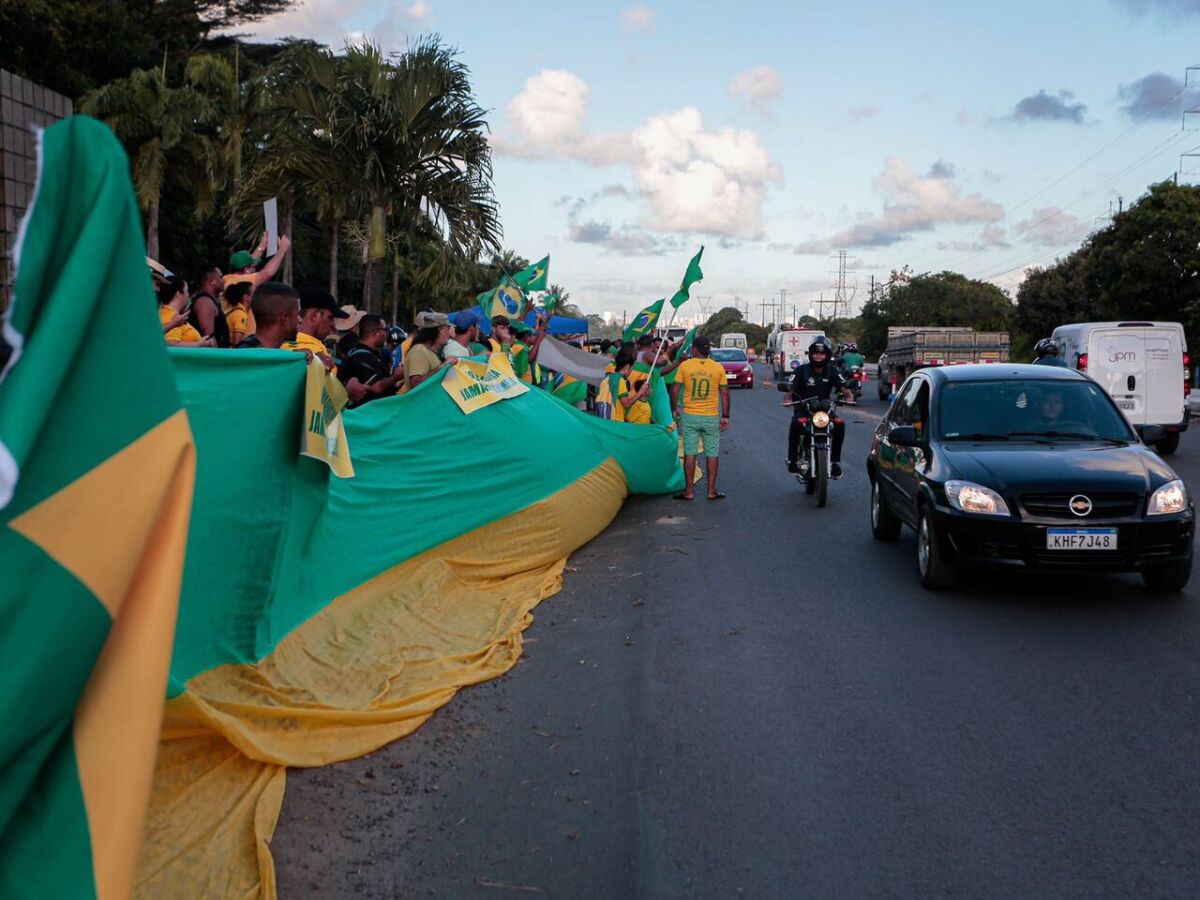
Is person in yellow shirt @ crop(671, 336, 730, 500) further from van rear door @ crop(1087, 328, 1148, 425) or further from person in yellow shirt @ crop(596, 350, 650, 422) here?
van rear door @ crop(1087, 328, 1148, 425)

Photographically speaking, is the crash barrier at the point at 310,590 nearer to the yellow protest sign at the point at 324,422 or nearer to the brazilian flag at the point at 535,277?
the yellow protest sign at the point at 324,422

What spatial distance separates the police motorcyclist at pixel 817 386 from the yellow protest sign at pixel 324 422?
8.40 meters

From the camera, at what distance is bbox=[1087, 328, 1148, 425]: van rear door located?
762 inches

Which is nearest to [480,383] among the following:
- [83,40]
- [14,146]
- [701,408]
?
[14,146]

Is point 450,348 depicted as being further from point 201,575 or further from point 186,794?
point 186,794

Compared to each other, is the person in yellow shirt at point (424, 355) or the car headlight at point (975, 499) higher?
the person in yellow shirt at point (424, 355)

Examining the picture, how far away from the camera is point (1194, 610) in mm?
7570

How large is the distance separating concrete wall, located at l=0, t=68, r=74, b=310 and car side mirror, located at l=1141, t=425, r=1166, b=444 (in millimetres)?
8002

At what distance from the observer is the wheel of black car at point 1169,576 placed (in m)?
7.77

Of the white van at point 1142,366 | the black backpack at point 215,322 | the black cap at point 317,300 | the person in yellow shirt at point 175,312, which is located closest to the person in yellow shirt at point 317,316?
the black cap at point 317,300

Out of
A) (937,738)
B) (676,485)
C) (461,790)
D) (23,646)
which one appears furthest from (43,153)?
(676,485)

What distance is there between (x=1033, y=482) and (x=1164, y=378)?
13413mm

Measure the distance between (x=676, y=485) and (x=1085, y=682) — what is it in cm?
823

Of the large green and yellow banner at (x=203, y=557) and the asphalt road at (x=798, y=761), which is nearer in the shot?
the large green and yellow banner at (x=203, y=557)
